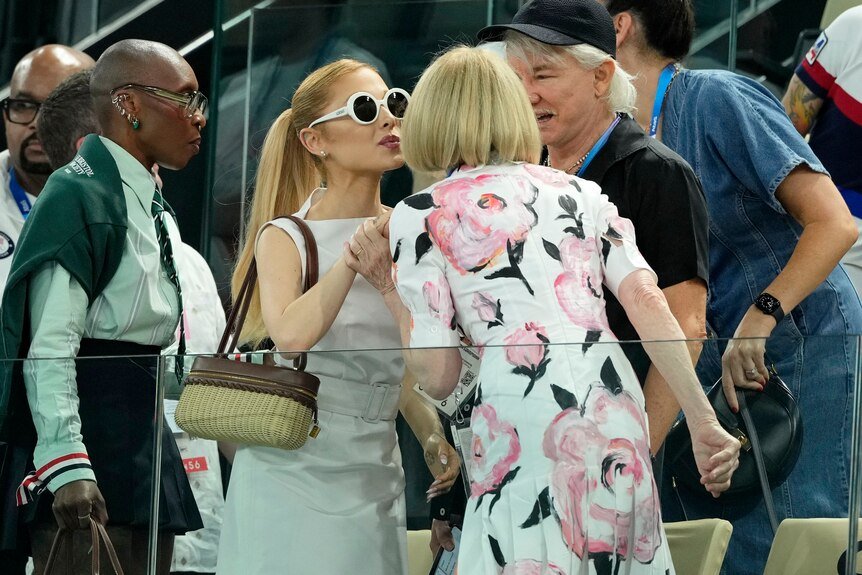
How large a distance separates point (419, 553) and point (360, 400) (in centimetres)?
30

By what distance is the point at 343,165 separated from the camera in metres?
3.07

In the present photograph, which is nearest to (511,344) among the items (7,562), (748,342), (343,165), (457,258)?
(457,258)

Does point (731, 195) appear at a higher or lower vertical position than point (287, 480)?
higher

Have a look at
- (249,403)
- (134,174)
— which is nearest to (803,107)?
(134,174)

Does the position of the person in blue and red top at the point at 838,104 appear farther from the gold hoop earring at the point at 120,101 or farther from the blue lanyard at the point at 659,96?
the gold hoop earring at the point at 120,101

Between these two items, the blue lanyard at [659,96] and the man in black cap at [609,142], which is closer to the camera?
→ the man in black cap at [609,142]

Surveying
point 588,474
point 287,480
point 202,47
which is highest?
point 588,474

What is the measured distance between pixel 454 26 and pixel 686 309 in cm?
283

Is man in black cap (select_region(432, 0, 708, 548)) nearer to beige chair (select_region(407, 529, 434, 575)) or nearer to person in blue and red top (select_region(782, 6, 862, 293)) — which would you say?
beige chair (select_region(407, 529, 434, 575))

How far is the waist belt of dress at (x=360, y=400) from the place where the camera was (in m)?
2.44

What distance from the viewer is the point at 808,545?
7.56 ft

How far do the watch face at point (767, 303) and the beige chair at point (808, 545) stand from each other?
2.16 feet

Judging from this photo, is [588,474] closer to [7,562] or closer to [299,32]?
[7,562]

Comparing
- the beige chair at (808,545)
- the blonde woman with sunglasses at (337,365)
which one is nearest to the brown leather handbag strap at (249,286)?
the blonde woman with sunglasses at (337,365)
